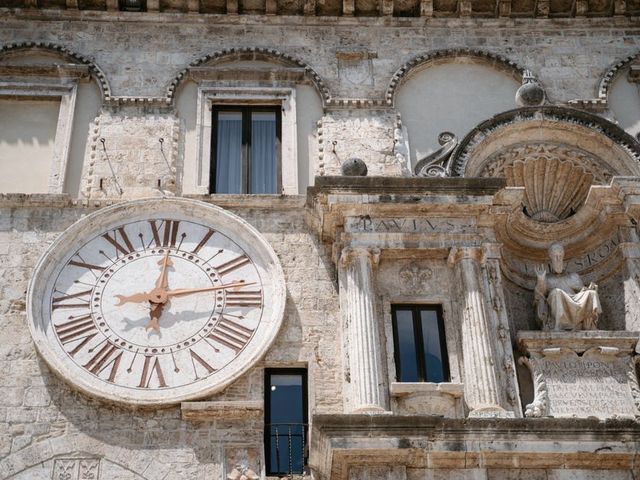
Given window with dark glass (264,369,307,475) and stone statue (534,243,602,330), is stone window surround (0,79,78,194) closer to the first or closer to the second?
window with dark glass (264,369,307,475)

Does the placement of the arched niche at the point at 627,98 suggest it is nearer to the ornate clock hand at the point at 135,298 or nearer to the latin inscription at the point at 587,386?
the latin inscription at the point at 587,386

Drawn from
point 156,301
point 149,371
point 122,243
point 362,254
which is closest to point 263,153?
point 122,243

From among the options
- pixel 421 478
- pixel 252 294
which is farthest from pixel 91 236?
pixel 421 478

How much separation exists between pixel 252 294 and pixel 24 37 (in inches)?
202

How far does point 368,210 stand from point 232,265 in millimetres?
1666

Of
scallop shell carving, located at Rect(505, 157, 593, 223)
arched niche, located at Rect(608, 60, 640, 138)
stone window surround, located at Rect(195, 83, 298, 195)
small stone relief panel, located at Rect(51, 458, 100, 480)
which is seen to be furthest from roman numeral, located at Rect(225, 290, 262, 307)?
arched niche, located at Rect(608, 60, 640, 138)

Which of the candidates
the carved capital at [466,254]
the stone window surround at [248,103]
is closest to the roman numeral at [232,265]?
the stone window surround at [248,103]

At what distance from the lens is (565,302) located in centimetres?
1232

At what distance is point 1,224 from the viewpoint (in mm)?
12922

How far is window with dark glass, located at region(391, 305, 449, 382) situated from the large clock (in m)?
1.33

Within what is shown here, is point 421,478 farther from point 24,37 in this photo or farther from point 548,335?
point 24,37

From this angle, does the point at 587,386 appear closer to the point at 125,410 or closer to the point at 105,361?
the point at 125,410

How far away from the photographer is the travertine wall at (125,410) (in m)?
11.1

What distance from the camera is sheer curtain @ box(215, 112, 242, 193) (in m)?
13.8
